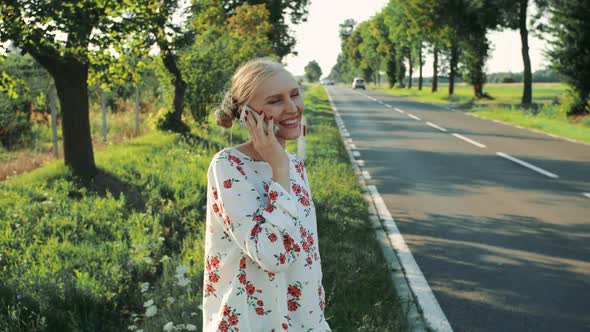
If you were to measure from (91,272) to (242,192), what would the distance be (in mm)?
3762

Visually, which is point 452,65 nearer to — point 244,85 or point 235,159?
point 244,85

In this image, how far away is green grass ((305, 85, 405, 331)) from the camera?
3922 millimetres

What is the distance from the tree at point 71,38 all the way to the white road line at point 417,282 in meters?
4.60

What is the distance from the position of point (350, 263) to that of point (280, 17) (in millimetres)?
34000

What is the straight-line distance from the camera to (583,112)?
21328 millimetres

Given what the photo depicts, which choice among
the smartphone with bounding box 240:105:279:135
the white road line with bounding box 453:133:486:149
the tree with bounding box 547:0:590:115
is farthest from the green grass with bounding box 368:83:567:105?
the smartphone with bounding box 240:105:279:135

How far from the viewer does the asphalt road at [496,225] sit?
4516 millimetres

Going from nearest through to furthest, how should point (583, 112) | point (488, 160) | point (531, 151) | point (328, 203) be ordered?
point (328, 203)
point (488, 160)
point (531, 151)
point (583, 112)

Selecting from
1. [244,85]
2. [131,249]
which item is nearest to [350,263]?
[131,249]

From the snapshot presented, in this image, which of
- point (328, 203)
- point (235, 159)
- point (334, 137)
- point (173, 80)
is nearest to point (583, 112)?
point (334, 137)

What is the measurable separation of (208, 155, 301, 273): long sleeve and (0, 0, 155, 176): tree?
5.79 meters

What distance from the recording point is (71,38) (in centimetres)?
750

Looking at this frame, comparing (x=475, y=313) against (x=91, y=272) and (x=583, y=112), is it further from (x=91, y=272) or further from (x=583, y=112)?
(x=583, y=112)

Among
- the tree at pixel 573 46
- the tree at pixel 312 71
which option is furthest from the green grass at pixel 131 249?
the tree at pixel 312 71
